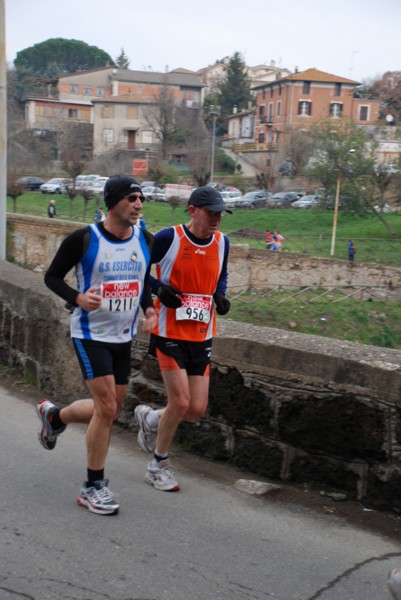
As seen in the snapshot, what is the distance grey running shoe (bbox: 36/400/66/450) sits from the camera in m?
5.27

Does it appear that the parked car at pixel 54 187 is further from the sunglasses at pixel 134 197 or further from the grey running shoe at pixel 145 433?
A: the sunglasses at pixel 134 197

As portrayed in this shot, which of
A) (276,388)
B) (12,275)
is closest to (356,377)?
(276,388)

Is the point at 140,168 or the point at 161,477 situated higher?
the point at 161,477

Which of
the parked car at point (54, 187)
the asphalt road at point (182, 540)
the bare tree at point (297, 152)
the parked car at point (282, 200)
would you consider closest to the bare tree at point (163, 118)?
the bare tree at point (297, 152)

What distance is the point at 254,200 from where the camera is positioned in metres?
55.5

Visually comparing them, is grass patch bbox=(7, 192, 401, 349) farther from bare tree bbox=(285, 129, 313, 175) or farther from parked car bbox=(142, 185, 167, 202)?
bare tree bbox=(285, 129, 313, 175)

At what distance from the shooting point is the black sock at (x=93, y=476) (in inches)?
191

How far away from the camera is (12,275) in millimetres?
8305

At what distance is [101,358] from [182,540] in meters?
1.12

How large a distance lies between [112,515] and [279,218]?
4501cm

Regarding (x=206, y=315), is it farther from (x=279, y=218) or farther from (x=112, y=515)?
(x=279, y=218)

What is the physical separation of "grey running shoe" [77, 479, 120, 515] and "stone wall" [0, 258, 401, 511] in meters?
1.10

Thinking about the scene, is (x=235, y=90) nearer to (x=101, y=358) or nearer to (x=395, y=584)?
(x=101, y=358)

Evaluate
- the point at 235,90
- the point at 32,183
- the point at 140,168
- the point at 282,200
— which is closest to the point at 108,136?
the point at 140,168
